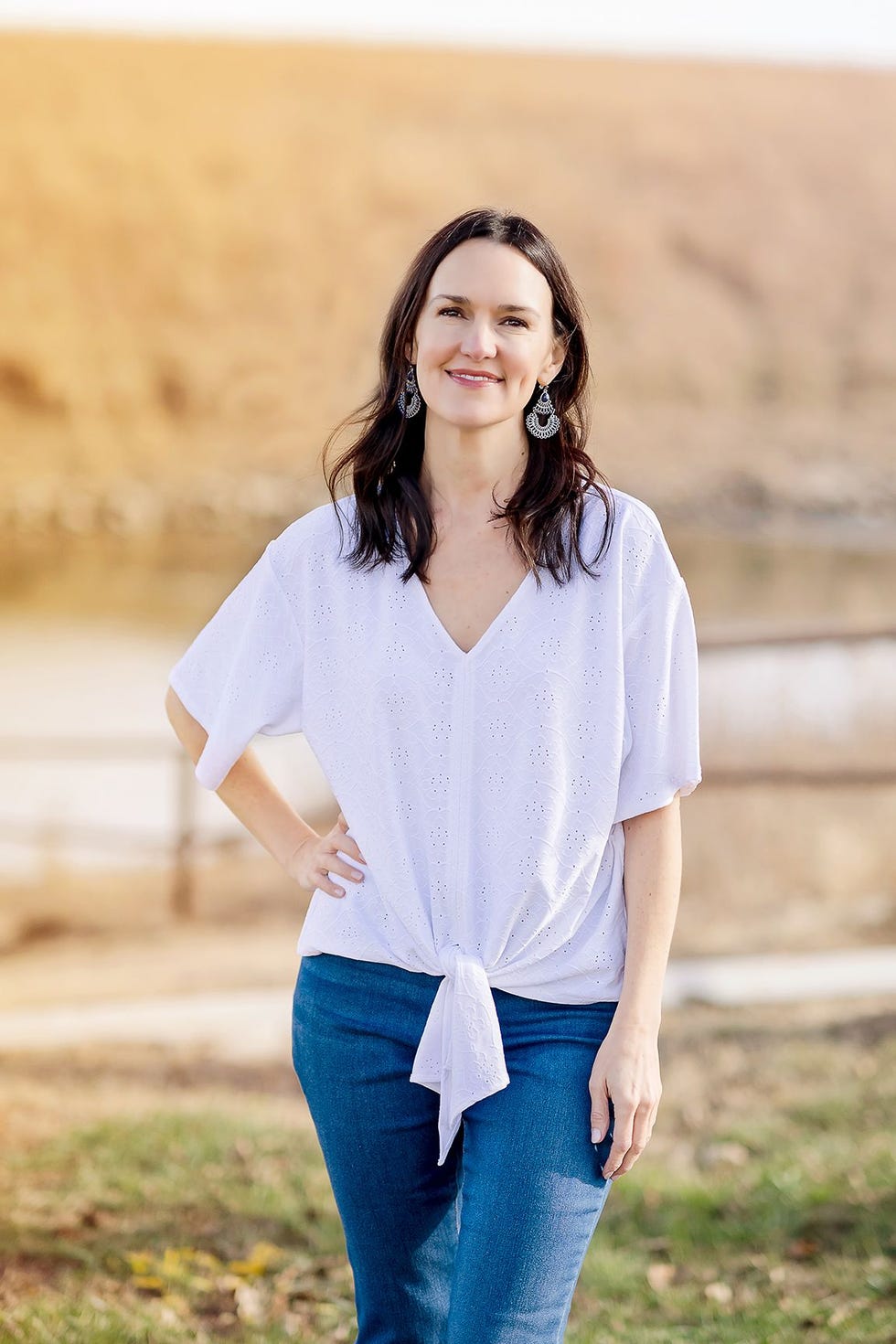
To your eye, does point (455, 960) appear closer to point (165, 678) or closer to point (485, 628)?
point (485, 628)

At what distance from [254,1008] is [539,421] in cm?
301

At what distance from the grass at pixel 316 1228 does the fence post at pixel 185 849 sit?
7.53 ft

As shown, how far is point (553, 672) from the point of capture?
1314 mm

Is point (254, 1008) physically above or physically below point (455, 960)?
below

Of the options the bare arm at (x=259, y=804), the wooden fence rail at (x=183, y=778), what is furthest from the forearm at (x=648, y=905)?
the wooden fence rail at (x=183, y=778)

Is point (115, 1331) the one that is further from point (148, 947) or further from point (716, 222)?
point (716, 222)

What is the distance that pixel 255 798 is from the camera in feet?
5.23

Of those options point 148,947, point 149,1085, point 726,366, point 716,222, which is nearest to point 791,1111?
point 149,1085

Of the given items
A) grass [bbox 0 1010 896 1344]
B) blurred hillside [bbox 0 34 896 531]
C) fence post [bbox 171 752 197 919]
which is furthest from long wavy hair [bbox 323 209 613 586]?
blurred hillside [bbox 0 34 896 531]

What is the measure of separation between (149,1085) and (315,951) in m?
2.39

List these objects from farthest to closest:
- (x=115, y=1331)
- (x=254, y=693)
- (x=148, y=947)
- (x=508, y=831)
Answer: (x=148, y=947), (x=115, y=1331), (x=254, y=693), (x=508, y=831)

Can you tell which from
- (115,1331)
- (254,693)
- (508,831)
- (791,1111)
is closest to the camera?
(508,831)

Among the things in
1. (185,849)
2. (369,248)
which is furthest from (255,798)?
(369,248)

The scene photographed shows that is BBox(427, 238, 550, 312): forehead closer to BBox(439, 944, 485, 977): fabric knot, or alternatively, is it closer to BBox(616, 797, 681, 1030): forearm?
BBox(616, 797, 681, 1030): forearm
